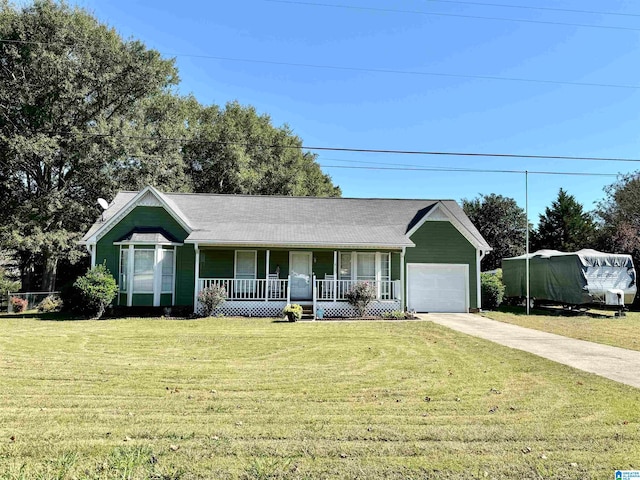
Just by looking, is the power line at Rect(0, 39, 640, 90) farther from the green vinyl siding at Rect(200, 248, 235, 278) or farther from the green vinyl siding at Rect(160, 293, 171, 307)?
the green vinyl siding at Rect(160, 293, 171, 307)

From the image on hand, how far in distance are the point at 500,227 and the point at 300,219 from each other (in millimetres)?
29420

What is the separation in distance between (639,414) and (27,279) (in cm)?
3472

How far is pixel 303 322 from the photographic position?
52.4ft

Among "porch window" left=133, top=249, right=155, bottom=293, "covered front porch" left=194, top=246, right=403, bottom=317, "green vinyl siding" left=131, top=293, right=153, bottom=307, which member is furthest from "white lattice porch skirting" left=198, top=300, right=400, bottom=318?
"porch window" left=133, top=249, right=155, bottom=293

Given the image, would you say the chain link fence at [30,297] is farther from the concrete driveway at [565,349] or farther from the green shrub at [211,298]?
the concrete driveway at [565,349]

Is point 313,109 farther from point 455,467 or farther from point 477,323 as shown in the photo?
point 455,467

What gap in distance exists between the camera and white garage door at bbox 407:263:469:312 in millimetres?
20250

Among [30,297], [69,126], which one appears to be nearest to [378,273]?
[30,297]

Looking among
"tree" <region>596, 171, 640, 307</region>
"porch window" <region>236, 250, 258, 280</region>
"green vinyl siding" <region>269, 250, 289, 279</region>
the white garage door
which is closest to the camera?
"porch window" <region>236, 250, 258, 280</region>

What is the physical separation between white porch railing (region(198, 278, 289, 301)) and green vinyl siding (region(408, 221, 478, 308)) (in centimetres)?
652

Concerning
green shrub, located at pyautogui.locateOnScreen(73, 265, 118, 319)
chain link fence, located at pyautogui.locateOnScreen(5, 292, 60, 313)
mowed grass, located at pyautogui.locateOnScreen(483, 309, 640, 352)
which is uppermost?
green shrub, located at pyautogui.locateOnScreen(73, 265, 118, 319)

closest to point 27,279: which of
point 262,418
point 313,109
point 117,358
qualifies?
point 313,109

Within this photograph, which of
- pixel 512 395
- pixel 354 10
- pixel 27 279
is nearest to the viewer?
pixel 512 395

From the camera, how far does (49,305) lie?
21.1 meters
